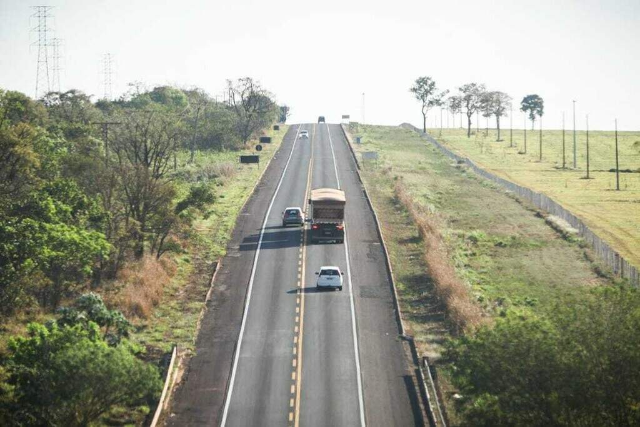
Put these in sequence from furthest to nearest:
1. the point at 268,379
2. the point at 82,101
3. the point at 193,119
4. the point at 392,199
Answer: the point at 193,119 → the point at 82,101 → the point at 392,199 → the point at 268,379

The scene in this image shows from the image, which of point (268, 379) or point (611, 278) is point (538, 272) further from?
point (268, 379)

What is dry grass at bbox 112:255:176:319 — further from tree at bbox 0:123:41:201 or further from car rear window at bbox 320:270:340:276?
car rear window at bbox 320:270:340:276

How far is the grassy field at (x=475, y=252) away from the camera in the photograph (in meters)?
54.9

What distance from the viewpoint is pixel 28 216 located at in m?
51.6

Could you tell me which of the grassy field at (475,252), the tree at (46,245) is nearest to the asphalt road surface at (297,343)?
the grassy field at (475,252)

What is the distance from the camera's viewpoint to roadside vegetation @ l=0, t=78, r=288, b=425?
115ft

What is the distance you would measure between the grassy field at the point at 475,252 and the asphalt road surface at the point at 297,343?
6.59 ft

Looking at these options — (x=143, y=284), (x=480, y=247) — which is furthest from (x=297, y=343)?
(x=480, y=247)

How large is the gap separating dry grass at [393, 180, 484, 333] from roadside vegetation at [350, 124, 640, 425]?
0.11m

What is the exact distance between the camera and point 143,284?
56.5 metres

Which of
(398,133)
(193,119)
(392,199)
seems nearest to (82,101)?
(193,119)

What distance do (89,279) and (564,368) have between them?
36969 mm

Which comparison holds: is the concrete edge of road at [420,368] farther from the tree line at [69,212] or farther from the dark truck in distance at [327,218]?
the tree line at [69,212]

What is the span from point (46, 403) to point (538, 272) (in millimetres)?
42409
